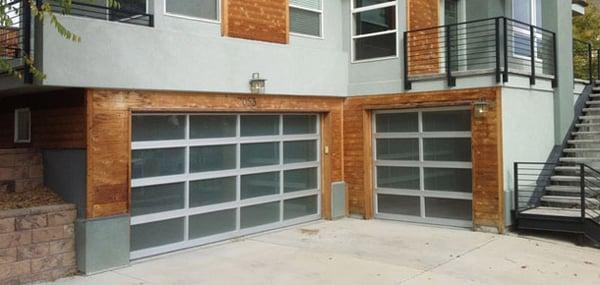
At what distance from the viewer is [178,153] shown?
8750 millimetres

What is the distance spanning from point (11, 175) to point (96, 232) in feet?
5.36

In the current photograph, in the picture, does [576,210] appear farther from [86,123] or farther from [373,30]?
[86,123]

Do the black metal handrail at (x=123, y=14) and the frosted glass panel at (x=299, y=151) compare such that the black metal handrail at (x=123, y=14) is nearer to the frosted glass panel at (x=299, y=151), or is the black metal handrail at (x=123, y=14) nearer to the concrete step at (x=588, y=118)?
the frosted glass panel at (x=299, y=151)

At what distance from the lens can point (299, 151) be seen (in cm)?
1113

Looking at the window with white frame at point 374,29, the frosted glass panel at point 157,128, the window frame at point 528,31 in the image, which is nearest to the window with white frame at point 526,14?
the window frame at point 528,31

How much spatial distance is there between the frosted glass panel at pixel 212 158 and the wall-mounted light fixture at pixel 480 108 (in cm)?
455

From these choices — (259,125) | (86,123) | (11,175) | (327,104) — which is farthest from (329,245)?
(11,175)

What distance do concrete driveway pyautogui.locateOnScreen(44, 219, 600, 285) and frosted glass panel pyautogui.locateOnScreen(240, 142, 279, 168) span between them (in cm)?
138

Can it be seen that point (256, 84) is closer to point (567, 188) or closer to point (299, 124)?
point (299, 124)

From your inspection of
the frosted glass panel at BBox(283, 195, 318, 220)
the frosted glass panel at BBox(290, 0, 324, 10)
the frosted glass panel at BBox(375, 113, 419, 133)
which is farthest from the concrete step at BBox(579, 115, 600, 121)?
the frosted glass panel at BBox(290, 0, 324, 10)

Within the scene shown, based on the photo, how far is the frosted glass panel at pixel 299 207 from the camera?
10.8 metres

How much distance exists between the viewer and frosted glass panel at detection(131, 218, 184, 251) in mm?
8180

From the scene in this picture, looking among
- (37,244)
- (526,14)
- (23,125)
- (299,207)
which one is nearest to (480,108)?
(299,207)

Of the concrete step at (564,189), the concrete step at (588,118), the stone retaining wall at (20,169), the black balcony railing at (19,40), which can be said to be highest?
the black balcony railing at (19,40)
